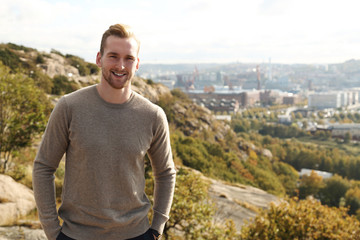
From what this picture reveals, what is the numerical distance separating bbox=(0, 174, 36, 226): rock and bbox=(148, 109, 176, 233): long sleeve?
7.93ft

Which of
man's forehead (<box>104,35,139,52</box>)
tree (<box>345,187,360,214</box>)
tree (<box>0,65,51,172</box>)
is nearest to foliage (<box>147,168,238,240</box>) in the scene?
man's forehead (<box>104,35,139,52</box>)

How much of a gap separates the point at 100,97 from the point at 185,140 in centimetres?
1473

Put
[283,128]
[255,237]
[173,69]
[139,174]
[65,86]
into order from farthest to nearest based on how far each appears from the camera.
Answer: [173,69]
[283,128]
[65,86]
[255,237]
[139,174]

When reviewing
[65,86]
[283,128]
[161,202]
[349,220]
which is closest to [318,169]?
[283,128]

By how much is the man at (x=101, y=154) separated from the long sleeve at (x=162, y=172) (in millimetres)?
78

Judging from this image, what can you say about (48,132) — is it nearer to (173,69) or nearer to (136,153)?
(136,153)

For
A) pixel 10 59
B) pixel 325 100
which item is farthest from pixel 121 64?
pixel 325 100

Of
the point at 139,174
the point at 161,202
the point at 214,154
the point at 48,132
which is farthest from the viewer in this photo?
the point at 214,154

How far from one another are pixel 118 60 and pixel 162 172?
0.49 meters

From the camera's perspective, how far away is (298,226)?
11.6ft

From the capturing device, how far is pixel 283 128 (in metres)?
56.2

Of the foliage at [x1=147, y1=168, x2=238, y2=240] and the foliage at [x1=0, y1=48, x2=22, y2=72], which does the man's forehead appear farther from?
the foliage at [x1=0, y1=48, x2=22, y2=72]

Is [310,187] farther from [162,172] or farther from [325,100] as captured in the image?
[325,100]

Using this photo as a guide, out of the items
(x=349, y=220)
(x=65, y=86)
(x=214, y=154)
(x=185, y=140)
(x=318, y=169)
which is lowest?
(x=318, y=169)
